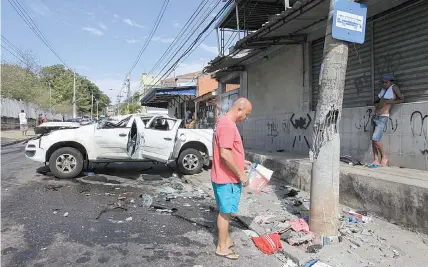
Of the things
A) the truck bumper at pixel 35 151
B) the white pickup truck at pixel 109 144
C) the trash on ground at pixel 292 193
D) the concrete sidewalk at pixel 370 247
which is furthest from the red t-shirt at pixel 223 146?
the truck bumper at pixel 35 151

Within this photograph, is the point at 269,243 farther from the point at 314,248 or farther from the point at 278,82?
the point at 278,82

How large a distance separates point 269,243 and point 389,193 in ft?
6.36

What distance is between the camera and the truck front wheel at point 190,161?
412 inches

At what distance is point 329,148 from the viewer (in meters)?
4.75

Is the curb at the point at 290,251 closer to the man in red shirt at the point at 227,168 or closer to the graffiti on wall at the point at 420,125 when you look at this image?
the man in red shirt at the point at 227,168

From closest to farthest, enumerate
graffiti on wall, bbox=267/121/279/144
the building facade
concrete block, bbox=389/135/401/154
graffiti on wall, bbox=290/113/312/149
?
the building facade, concrete block, bbox=389/135/401/154, graffiti on wall, bbox=290/113/312/149, graffiti on wall, bbox=267/121/279/144

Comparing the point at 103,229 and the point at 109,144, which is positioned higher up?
the point at 109,144

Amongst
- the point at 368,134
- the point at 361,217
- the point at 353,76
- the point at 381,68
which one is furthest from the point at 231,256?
the point at 353,76

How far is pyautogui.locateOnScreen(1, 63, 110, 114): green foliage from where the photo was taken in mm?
30297

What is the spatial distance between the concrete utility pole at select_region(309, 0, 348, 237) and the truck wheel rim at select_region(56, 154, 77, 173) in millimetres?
6516

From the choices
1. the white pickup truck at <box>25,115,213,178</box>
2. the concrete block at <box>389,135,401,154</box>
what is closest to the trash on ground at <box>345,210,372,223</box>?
the concrete block at <box>389,135,401,154</box>

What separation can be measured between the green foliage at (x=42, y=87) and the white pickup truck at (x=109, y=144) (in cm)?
2337

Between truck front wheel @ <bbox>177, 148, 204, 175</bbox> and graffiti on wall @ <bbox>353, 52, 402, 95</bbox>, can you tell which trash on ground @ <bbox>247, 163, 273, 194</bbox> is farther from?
truck front wheel @ <bbox>177, 148, 204, 175</bbox>

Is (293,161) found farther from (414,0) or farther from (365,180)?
(414,0)
